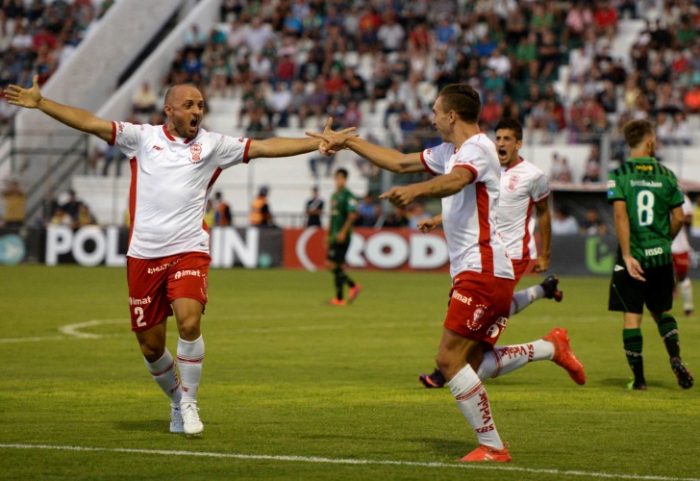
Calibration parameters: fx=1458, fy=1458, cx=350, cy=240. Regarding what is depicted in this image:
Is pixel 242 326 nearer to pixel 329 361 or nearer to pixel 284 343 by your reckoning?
pixel 284 343

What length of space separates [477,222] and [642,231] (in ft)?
13.7

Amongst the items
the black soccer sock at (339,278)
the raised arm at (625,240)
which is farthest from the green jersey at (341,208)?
the raised arm at (625,240)

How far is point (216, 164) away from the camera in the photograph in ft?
34.0

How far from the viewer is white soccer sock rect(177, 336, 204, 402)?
32.4ft

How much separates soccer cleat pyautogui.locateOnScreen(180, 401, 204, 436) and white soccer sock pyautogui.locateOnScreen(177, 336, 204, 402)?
4 centimetres

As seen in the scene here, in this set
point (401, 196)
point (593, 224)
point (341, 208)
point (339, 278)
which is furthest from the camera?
point (593, 224)

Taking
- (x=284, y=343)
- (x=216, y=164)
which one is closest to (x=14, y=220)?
(x=284, y=343)

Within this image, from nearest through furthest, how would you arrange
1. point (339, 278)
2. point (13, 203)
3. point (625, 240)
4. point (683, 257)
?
point (625, 240), point (683, 257), point (339, 278), point (13, 203)

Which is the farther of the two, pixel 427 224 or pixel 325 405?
pixel 325 405

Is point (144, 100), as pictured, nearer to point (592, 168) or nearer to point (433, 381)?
point (592, 168)

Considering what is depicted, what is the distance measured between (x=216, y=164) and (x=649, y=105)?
2737cm

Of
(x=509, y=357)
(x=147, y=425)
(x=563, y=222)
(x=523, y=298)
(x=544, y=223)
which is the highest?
(x=544, y=223)

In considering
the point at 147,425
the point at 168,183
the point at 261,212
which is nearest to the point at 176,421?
the point at 147,425

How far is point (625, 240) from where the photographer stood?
1253 cm
